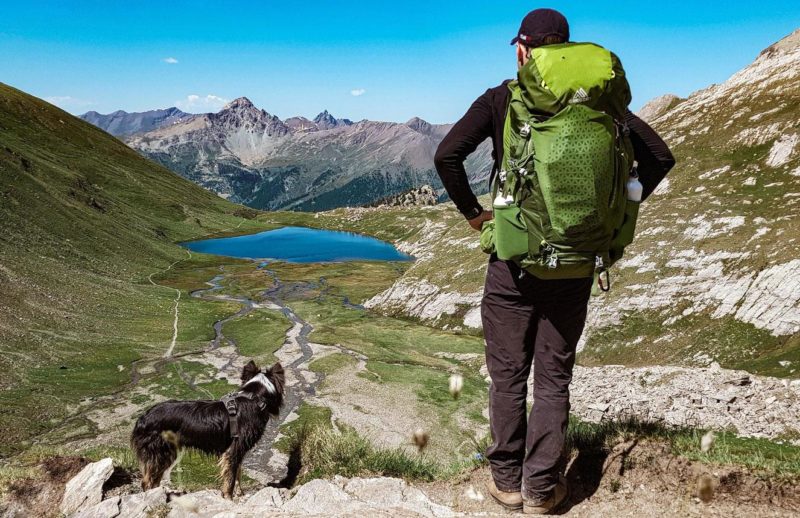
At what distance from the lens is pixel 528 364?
6500mm

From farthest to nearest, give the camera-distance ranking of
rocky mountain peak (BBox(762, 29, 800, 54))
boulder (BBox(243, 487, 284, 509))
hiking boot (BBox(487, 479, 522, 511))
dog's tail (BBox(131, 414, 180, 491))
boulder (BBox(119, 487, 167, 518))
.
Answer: rocky mountain peak (BBox(762, 29, 800, 54)) < dog's tail (BBox(131, 414, 180, 491)) < boulder (BBox(119, 487, 167, 518)) < boulder (BBox(243, 487, 284, 509)) < hiking boot (BBox(487, 479, 522, 511))

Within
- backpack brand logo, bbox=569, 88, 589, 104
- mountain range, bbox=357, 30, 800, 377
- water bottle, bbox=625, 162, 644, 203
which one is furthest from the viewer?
mountain range, bbox=357, 30, 800, 377

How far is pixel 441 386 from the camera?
4497cm

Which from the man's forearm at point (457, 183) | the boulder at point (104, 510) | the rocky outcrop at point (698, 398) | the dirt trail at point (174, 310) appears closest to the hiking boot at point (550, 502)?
the man's forearm at point (457, 183)

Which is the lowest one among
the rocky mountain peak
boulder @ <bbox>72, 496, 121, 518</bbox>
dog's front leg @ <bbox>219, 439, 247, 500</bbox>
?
dog's front leg @ <bbox>219, 439, 247, 500</bbox>

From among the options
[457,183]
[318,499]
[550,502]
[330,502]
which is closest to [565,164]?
[457,183]

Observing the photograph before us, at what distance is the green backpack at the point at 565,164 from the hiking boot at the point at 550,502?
2981 millimetres

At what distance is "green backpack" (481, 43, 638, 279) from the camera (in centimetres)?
489

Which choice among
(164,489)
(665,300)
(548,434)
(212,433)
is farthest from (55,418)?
(665,300)

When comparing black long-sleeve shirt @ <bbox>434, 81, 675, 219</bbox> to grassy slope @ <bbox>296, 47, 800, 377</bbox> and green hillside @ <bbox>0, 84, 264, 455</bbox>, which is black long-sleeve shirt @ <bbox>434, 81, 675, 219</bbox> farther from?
grassy slope @ <bbox>296, 47, 800, 377</bbox>

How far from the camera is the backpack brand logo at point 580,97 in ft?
15.9

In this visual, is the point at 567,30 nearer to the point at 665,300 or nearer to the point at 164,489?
the point at 164,489

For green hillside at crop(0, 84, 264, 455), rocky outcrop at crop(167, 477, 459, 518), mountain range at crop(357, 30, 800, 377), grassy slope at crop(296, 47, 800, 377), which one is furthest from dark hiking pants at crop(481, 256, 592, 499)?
grassy slope at crop(296, 47, 800, 377)

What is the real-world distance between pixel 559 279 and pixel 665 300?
50899mm
